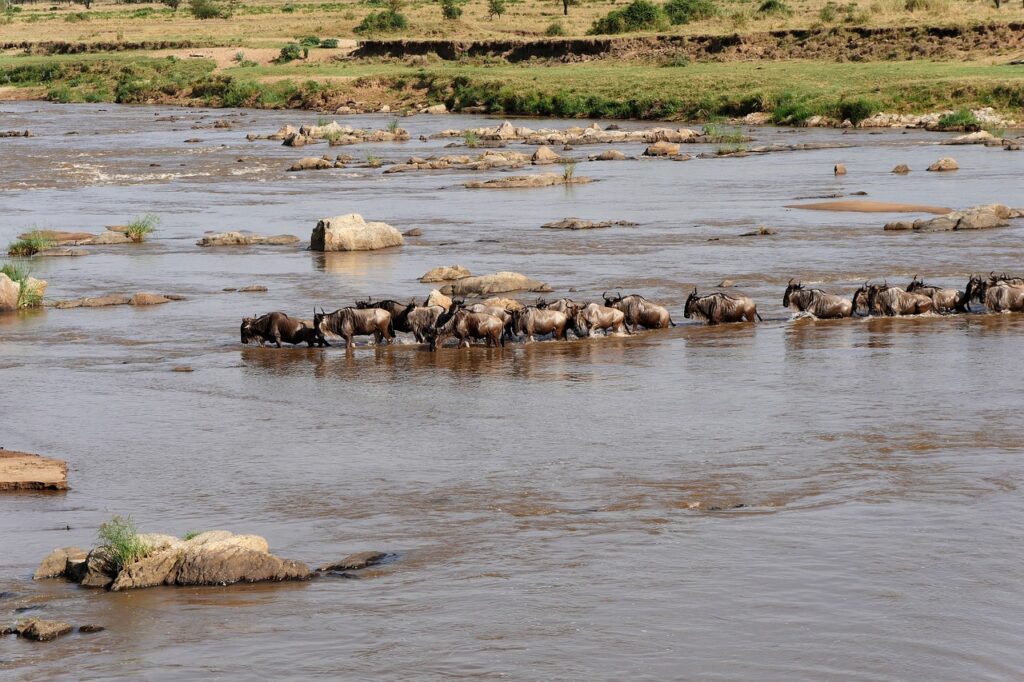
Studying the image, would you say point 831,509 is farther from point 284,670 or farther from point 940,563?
point 284,670

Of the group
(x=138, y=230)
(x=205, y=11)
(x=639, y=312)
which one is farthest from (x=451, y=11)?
(x=639, y=312)

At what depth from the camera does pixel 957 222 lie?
30.7 metres

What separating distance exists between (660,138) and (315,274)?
3213 centimetres

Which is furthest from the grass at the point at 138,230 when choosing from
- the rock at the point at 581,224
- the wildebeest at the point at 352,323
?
the wildebeest at the point at 352,323

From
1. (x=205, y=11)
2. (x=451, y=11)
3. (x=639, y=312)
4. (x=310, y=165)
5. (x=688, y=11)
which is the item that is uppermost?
(x=205, y=11)

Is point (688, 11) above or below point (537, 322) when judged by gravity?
above

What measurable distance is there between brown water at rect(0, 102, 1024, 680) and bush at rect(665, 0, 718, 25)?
66725 mm

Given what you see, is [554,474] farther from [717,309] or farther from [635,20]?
[635,20]

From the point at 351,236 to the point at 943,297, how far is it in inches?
511

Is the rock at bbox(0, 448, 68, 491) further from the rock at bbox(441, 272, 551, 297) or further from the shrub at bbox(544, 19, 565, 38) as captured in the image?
the shrub at bbox(544, 19, 565, 38)

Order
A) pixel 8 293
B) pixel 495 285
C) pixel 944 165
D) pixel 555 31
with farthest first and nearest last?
pixel 555 31, pixel 944 165, pixel 495 285, pixel 8 293

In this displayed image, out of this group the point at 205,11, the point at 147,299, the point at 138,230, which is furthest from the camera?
the point at 205,11

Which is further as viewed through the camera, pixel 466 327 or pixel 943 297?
pixel 943 297

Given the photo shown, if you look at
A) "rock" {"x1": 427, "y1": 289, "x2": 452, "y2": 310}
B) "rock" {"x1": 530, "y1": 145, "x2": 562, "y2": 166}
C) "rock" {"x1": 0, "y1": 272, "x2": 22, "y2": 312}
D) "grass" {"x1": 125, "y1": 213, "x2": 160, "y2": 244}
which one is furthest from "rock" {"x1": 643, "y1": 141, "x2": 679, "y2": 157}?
"rock" {"x1": 427, "y1": 289, "x2": 452, "y2": 310}
